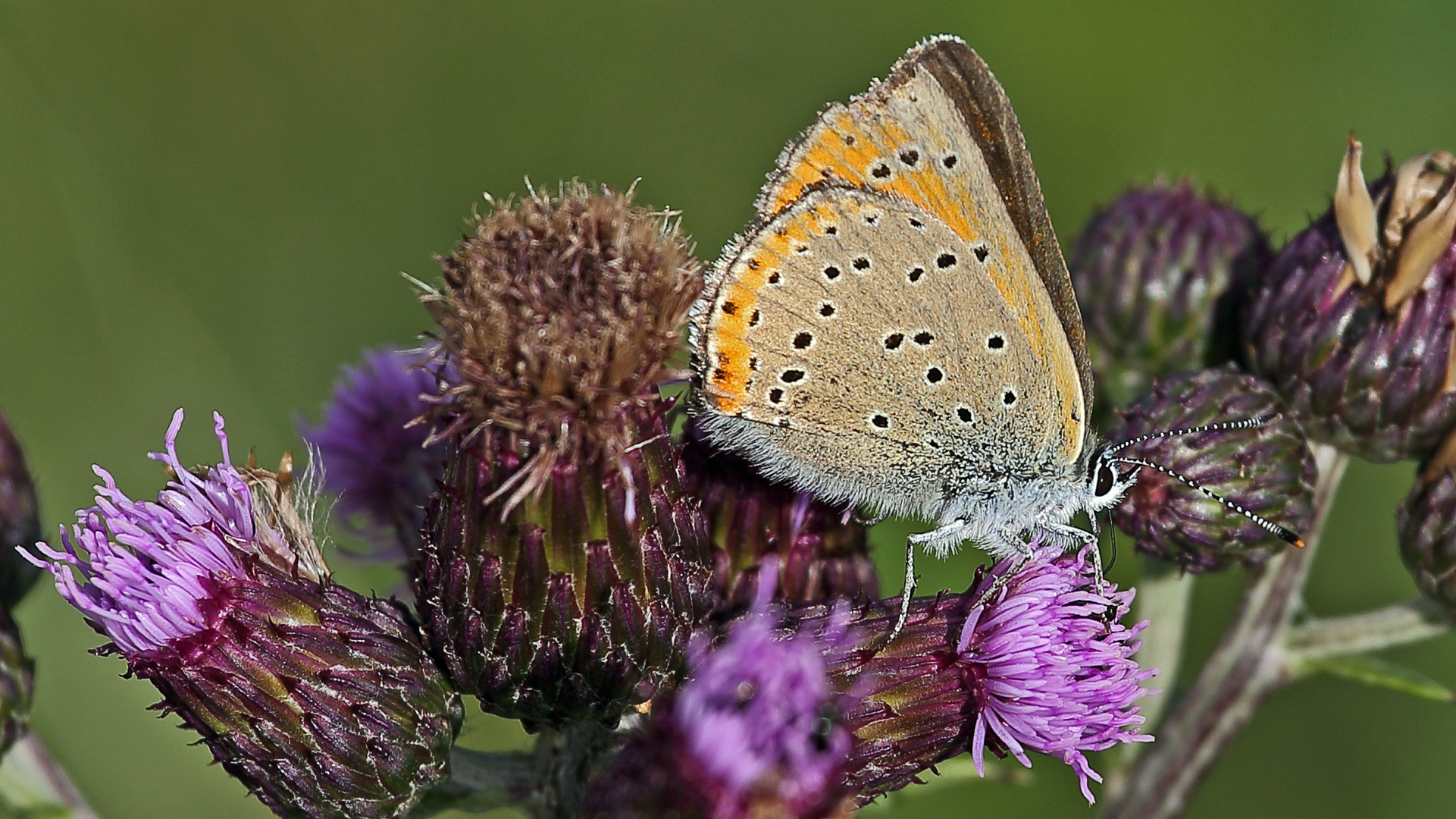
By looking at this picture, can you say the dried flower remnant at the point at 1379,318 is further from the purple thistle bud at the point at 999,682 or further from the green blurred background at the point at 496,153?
the green blurred background at the point at 496,153

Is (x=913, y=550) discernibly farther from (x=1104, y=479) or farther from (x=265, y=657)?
(x=265, y=657)

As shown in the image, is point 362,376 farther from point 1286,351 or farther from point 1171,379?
point 1286,351

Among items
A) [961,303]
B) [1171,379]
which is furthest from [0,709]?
[1171,379]

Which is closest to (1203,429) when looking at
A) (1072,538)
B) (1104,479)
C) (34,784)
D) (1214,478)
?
(1214,478)

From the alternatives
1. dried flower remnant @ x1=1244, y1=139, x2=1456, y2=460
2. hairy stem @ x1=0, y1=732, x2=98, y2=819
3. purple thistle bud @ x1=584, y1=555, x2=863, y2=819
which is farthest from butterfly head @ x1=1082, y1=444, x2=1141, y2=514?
hairy stem @ x1=0, y1=732, x2=98, y2=819

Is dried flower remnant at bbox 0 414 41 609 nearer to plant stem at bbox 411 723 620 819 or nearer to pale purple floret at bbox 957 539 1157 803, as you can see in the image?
plant stem at bbox 411 723 620 819

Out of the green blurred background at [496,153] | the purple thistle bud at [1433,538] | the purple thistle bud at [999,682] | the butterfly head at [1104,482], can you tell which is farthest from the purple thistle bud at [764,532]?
the green blurred background at [496,153]
